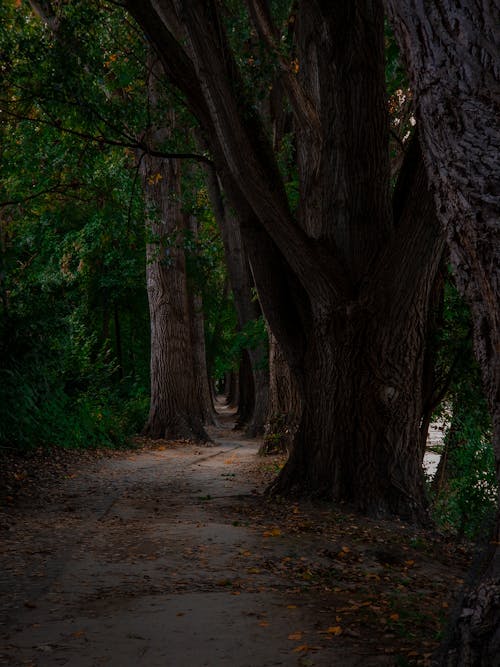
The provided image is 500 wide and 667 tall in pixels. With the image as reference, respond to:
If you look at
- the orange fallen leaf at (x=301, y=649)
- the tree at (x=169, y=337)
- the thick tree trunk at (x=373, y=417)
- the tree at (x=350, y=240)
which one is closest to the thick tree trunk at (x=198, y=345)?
the tree at (x=169, y=337)

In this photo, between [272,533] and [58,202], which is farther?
[58,202]

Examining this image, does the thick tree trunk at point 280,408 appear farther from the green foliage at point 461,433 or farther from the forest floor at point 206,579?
the green foliage at point 461,433

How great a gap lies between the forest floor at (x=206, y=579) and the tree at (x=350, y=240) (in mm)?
747

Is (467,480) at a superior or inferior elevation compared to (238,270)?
inferior

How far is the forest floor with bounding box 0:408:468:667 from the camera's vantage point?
4.08 metres

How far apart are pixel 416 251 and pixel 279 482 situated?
3446mm

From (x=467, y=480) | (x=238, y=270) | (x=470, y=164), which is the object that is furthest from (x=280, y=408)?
(x=470, y=164)

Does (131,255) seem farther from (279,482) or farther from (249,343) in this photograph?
(279,482)

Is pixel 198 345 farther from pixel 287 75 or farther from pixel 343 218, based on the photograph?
pixel 343 218

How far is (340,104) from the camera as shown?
8359mm

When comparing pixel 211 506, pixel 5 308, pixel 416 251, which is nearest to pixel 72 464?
pixel 5 308

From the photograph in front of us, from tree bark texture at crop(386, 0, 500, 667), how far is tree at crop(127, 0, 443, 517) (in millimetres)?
4490

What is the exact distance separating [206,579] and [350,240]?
4420mm

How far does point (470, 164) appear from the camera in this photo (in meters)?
3.15
